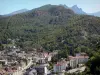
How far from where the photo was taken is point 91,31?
5031cm

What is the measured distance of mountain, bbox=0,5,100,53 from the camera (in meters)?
45.1

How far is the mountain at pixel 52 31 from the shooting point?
4509 cm

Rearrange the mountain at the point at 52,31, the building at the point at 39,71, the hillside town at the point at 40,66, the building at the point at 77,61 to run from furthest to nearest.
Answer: the mountain at the point at 52,31
the building at the point at 77,61
the building at the point at 39,71
the hillside town at the point at 40,66

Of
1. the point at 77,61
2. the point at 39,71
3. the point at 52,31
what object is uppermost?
the point at 52,31

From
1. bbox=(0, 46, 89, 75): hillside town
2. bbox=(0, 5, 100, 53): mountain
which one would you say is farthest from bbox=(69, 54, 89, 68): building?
bbox=(0, 5, 100, 53): mountain

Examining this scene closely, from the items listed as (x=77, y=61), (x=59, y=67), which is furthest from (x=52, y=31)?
(x=59, y=67)

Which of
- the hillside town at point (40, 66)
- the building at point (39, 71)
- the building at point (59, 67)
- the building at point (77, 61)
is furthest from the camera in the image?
the building at point (77, 61)

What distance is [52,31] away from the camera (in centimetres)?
6006

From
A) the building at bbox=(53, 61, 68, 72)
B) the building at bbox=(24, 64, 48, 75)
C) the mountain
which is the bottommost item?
the building at bbox=(24, 64, 48, 75)

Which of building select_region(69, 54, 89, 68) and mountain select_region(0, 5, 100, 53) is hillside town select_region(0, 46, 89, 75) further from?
mountain select_region(0, 5, 100, 53)

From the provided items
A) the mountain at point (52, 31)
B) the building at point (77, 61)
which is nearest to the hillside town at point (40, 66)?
the building at point (77, 61)

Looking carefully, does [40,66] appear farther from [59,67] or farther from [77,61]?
[77,61]

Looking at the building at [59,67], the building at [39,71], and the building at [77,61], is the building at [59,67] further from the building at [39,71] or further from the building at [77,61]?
the building at [77,61]

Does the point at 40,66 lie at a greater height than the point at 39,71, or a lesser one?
greater
